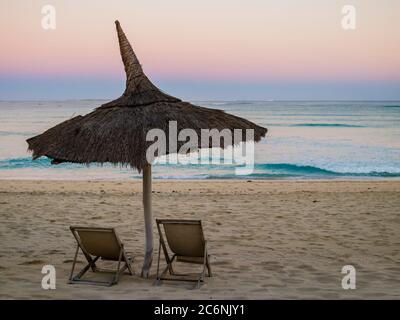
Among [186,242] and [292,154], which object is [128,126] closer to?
[186,242]

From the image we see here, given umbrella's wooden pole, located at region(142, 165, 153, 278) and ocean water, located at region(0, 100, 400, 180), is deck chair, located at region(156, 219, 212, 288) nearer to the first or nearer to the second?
umbrella's wooden pole, located at region(142, 165, 153, 278)

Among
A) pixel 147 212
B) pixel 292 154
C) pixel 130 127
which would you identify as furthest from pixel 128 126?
pixel 292 154

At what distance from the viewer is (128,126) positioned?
15.9 ft

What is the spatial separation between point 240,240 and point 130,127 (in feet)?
9.08

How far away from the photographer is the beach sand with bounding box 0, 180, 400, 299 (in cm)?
480

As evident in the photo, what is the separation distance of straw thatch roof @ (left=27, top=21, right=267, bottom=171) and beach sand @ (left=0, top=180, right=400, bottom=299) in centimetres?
113

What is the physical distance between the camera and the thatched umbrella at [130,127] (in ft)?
15.7

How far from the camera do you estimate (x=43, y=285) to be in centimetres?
484

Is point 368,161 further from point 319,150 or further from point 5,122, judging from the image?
point 5,122

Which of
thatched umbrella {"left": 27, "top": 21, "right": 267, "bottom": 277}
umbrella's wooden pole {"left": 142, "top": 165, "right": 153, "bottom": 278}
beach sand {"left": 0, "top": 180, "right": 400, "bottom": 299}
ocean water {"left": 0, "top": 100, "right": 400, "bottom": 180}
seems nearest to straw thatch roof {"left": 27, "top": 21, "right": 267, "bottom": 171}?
thatched umbrella {"left": 27, "top": 21, "right": 267, "bottom": 277}

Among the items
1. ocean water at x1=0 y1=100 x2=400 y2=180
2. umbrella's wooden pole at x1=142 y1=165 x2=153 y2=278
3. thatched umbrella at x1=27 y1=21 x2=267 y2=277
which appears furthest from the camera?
ocean water at x1=0 y1=100 x2=400 y2=180

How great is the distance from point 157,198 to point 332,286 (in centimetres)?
656

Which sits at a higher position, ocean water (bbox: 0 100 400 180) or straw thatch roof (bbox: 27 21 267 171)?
straw thatch roof (bbox: 27 21 267 171)

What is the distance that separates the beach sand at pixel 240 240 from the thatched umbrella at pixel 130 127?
0.91 meters
